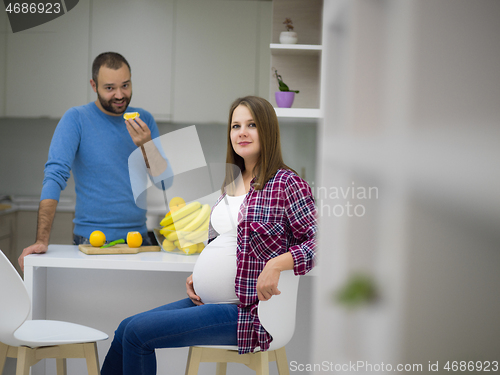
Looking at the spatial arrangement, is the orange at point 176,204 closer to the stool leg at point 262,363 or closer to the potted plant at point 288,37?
the stool leg at point 262,363

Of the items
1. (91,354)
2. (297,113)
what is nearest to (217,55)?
(297,113)

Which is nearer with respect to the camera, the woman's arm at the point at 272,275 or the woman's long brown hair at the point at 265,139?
the woman's arm at the point at 272,275

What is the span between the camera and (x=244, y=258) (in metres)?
0.96

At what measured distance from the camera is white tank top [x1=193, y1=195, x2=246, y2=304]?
3.27ft

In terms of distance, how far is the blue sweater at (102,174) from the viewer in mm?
1564

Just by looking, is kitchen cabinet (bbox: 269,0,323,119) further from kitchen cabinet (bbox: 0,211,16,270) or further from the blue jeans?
kitchen cabinet (bbox: 0,211,16,270)

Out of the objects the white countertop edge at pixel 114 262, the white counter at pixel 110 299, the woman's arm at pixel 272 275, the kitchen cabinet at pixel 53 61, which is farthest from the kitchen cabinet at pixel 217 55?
the woman's arm at pixel 272 275

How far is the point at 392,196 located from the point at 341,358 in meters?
0.06

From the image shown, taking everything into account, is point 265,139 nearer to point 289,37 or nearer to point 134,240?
point 134,240

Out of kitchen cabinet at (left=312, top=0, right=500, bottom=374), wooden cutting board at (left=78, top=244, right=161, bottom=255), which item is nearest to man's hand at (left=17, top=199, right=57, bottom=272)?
wooden cutting board at (left=78, top=244, right=161, bottom=255)

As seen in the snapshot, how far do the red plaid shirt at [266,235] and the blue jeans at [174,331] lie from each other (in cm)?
4

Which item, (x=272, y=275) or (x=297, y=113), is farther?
(x=297, y=113)

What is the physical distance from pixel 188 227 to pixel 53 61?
2.10 metres

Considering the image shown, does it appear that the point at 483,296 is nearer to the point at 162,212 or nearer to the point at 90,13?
the point at 162,212
